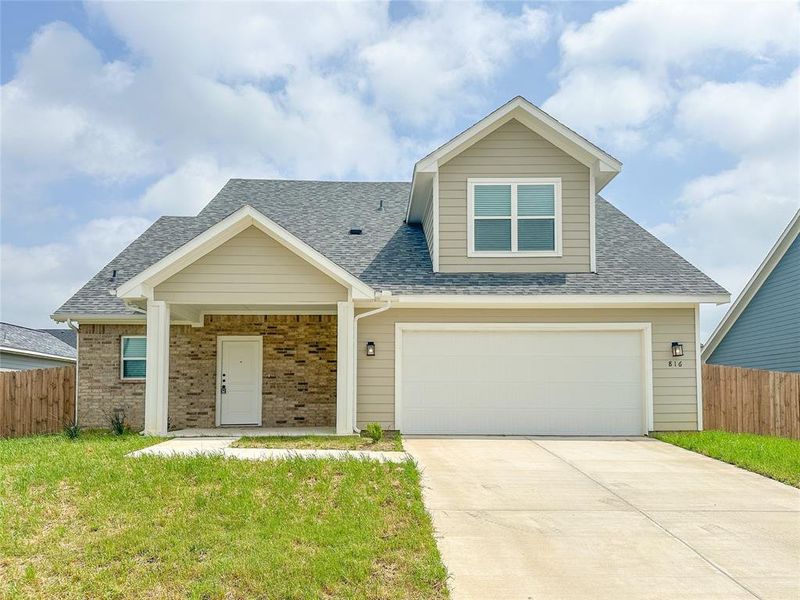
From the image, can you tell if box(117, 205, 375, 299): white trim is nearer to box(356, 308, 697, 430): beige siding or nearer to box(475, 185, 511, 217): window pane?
box(356, 308, 697, 430): beige siding

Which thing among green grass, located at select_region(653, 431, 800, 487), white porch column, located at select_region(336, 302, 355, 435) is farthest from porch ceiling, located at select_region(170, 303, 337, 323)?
green grass, located at select_region(653, 431, 800, 487)

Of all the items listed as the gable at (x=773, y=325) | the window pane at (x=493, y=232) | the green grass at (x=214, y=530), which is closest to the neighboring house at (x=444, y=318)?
the window pane at (x=493, y=232)

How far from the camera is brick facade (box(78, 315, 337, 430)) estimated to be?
13719 millimetres

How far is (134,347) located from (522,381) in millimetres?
8609

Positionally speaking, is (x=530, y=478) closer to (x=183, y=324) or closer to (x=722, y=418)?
(x=722, y=418)

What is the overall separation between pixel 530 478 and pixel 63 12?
1157cm

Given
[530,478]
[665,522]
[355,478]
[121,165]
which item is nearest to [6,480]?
[355,478]

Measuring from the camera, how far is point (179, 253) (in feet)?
35.9

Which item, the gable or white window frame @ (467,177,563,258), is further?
the gable

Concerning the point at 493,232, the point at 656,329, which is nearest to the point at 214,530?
the point at 493,232

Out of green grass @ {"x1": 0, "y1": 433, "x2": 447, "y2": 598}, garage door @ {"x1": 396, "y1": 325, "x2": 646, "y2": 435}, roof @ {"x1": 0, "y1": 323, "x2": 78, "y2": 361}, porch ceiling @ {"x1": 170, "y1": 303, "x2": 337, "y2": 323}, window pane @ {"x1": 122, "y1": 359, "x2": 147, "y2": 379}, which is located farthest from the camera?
roof @ {"x1": 0, "y1": 323, "x2": 78, "y2": 361}

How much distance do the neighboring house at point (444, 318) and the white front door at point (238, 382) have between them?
0.14 feet

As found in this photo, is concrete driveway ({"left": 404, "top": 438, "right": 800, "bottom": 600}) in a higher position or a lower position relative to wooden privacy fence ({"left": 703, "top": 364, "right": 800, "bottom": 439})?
lower

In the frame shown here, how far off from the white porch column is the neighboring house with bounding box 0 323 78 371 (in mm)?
11761
